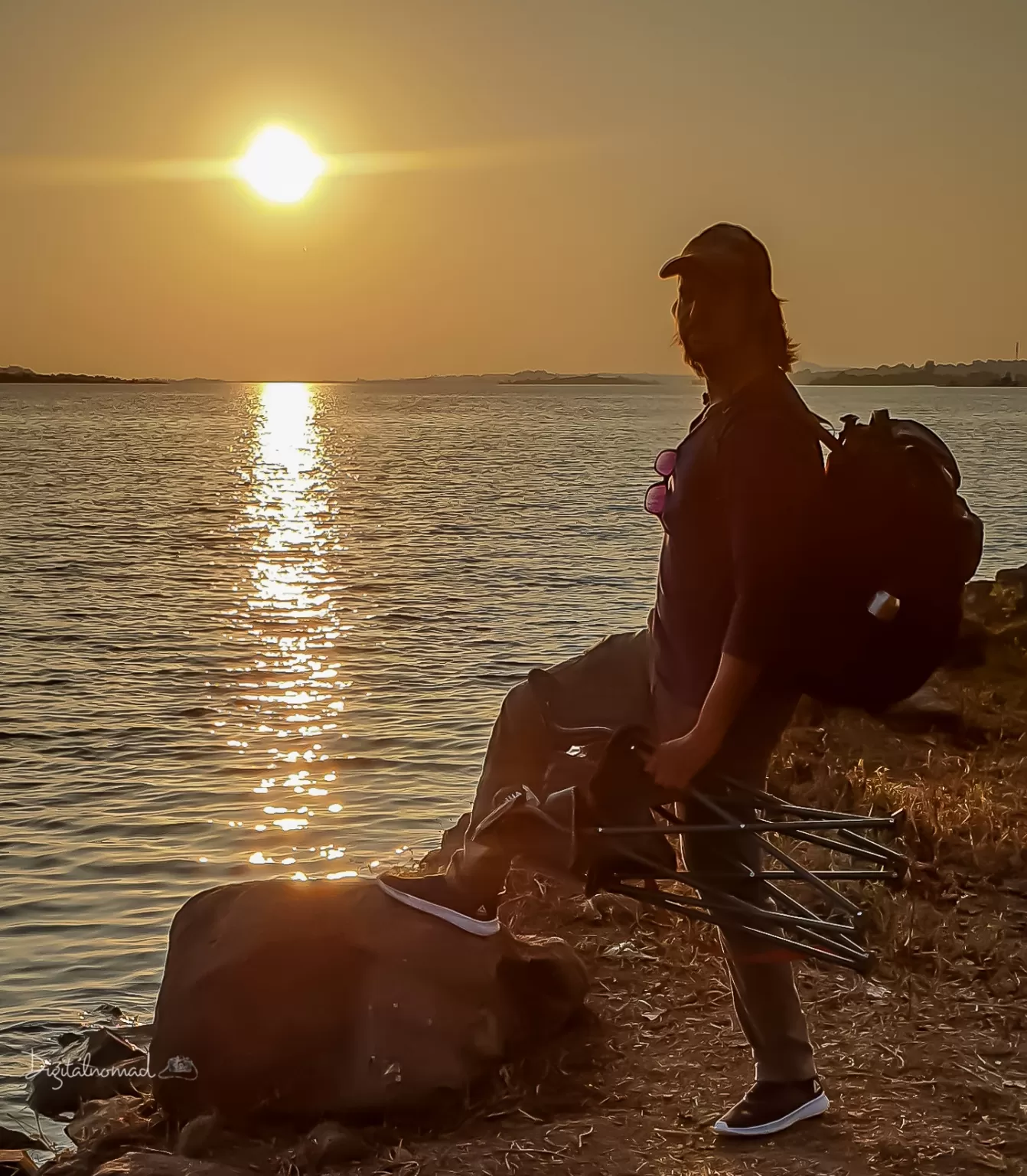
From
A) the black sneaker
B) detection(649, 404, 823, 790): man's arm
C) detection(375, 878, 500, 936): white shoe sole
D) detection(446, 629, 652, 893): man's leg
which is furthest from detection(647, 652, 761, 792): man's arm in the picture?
detection(375, 878, 500, 936): white shoe sole

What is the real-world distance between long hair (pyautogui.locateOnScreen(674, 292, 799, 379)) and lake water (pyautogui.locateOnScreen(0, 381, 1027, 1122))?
4.69 meters

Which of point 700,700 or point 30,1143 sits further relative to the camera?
point 30,1143

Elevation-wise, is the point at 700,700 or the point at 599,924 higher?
the point at 700,700

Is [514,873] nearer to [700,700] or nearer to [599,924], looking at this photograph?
[599,924]

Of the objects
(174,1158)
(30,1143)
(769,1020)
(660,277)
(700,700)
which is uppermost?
(660,277)

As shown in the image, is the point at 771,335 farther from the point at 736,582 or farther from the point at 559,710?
the point at 559,710

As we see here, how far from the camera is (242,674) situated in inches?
682

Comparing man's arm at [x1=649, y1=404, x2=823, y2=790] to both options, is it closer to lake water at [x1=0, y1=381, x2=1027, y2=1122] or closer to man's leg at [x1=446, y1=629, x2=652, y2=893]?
man's leg at [x1=446, y1=629, x2=652, y2=893]

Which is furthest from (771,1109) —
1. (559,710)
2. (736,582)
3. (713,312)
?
(713,312)

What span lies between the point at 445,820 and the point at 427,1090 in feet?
18.1

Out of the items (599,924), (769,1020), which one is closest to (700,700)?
(769,1020)

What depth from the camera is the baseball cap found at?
3891mm

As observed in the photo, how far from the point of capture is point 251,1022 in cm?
500

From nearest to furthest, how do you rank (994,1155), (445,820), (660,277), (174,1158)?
(660,277), (994,1155), (174,1158), (445,820)
